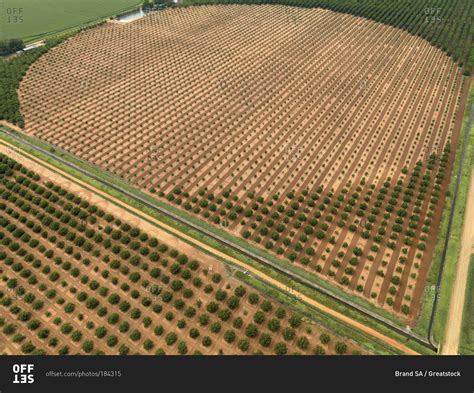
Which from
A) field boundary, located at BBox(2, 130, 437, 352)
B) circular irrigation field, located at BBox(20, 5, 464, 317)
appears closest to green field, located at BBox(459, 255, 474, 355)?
field boundary, located at BBox(2, 130, 437, 352)

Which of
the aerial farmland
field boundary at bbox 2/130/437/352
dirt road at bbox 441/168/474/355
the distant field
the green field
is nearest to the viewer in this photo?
the green field

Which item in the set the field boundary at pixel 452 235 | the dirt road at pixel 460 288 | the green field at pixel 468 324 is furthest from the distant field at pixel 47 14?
the green field at pixel 468 324

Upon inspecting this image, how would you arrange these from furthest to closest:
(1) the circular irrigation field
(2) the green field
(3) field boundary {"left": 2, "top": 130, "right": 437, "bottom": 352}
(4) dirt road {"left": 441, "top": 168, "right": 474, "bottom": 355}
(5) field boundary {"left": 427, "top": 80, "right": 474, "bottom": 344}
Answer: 1. (1) the circular irrigation field
2. (5) field boundary {"left": 427, "top": 80, "right": 474, "bottom": 344}
3. (3) field boundary {"left": 2, "top": 130, "right": 437, "bottom": 352}
4. (4) dirt road {"left": 441, "top": 168, "right": 474, "bottom": 355}
5. (2) the green field

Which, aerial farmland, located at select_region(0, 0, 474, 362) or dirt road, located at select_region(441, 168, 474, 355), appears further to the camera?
aerial farmland, located at select_region(0, 0, 474, 362)

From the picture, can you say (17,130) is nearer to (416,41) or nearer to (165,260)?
(165,260)

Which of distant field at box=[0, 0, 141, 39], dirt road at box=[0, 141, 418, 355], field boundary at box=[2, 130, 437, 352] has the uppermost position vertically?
distant field at box=[0, 0, 141, 39]

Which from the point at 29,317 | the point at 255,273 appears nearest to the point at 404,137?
the point at 255,273

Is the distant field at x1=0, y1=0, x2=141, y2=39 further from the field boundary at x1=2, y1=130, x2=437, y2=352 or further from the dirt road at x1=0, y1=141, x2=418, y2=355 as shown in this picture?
the field boundary at x1=2, y1=130, x2=437, y2=352

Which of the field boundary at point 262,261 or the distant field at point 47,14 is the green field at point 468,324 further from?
the distant field at point 47,14
